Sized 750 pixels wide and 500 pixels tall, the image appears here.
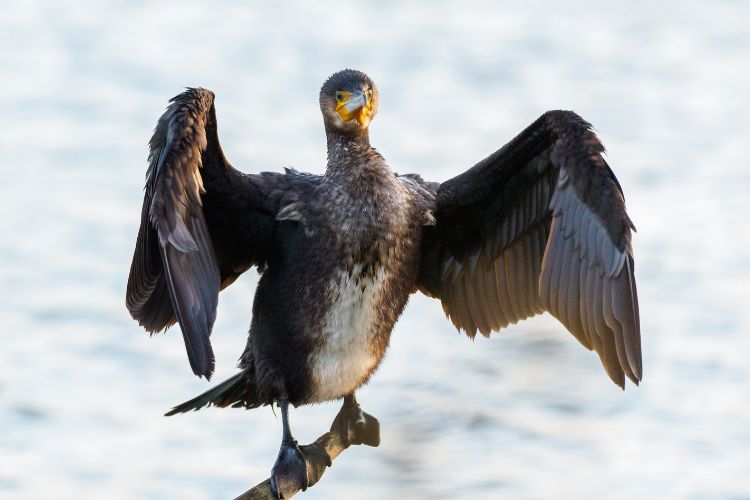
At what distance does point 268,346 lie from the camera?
765 centimetres

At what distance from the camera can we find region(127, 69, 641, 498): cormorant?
23.5 feet

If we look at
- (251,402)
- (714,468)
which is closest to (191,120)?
(251,402)

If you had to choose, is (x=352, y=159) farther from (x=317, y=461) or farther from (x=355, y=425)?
(x=317, y=461)

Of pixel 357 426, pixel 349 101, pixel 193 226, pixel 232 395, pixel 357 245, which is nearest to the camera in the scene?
pixel 193 226

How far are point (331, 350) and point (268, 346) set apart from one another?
0.28 metres

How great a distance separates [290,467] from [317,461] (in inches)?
6.5

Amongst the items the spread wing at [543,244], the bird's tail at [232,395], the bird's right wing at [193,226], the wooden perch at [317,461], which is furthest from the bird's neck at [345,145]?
the wooden perch at [317,461]

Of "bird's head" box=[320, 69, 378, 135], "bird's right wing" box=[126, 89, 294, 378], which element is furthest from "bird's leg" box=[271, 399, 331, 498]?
"bird's head" box=[320, 69, 378, 135]

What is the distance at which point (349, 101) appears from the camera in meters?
7.64

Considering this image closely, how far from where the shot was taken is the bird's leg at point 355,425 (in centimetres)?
782

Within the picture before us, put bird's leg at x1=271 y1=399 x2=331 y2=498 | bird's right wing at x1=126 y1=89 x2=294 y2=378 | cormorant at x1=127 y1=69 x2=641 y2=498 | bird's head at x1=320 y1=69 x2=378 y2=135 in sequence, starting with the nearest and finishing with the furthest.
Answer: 1. bird's right wing at x1=126 y1=89 x2=294 y2=378
2. cormorant at x1=127 y1=69 x2=641 y2=498
3. bird's leg at x1=271 y1=399 x2=331 y2=498
4. bird's head at x1=320 y1=69 x2=378 y2=135

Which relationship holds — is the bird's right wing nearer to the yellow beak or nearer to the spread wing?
the yellow beak

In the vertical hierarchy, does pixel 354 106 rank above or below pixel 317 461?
above

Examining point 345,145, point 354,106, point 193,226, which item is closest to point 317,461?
point 193,226
